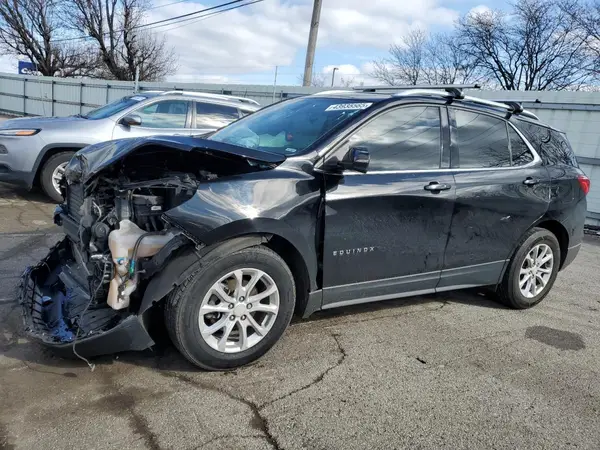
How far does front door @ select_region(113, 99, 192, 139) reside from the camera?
25.4 ft

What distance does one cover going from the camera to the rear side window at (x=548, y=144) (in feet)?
15.4

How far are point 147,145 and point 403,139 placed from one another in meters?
1.89

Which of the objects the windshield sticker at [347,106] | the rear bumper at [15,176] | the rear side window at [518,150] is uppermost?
the windshield sticker at [347,106]

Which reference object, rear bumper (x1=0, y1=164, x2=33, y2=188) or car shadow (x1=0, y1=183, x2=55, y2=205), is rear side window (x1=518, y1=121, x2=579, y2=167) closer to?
rear bumper (x1=0, y1=164, x2=33, y2=188)

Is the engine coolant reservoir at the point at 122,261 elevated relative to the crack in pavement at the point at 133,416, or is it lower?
elevated

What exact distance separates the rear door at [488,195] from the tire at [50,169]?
18.7 ft

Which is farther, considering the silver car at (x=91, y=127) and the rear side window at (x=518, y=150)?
the silver car at (x=91, y=127)

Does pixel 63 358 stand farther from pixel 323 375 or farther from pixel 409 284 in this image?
pixel 409 284

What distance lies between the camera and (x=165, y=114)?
312 inches

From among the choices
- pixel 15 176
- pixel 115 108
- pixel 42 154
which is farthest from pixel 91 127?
pixel 15 176

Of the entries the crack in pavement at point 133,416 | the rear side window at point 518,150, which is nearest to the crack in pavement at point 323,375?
the crack in pavement at point 133,416

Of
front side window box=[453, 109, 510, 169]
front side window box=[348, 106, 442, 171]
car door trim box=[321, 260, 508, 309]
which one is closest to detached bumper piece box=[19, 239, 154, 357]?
car door trim box=[321, 260, 508, 309]

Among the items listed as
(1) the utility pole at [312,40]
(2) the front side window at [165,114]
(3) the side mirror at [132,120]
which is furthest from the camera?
(1) the utility pole at [312,40]

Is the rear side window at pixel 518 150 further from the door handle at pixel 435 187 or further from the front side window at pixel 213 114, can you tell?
the front side window at pixel 213 114
